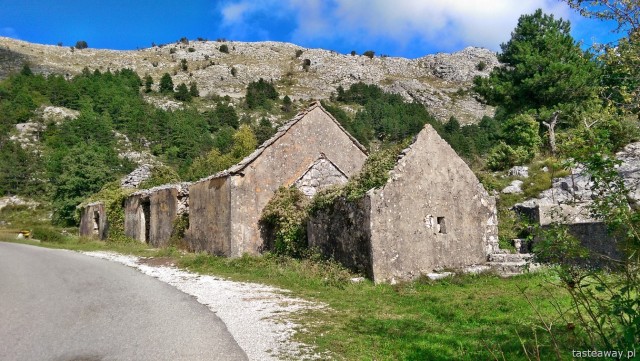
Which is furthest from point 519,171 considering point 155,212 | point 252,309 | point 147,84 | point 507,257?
point 147,84

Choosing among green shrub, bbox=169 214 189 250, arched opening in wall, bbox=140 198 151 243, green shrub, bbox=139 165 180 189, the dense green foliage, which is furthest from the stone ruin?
the dense green foliage

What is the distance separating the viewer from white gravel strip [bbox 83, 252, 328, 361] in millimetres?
6080

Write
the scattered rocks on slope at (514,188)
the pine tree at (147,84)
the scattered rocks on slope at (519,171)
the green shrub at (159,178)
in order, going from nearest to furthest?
the scattered rocks on slope at (514,188) < the scattered rocks on slope at (519,171) < the green shrub at (159,178) < the pine tree at (147,84)

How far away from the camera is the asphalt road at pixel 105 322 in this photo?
6074 mm

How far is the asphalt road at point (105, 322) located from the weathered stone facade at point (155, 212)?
829 centimetres

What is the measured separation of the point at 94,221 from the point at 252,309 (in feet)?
95.6

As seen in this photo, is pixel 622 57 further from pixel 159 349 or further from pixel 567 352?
pixel 159 349

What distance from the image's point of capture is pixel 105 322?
7.82 metres

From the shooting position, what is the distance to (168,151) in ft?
251

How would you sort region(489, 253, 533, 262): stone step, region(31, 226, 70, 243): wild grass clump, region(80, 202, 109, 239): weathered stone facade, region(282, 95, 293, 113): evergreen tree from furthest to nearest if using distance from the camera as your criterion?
region(282, 95, 293, 113): evergreen tree, region(31, 226, 70, 243): wild grass clump, region(80, 202, 109, 239): weathered stone facade, region(489, 253, 533, 262): stone step

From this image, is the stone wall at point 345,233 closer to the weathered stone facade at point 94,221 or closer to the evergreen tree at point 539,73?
the weathered stone facade at point 94,221

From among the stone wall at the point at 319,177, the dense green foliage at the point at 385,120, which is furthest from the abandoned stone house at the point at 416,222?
the dense green foliage at the point at 385,120

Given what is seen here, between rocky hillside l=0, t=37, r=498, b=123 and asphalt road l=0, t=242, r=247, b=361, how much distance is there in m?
113

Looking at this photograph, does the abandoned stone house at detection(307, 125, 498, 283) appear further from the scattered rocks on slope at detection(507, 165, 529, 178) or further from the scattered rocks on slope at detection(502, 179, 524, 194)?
the scattered rocks on slope at detection(507, 165, 529, 178)
